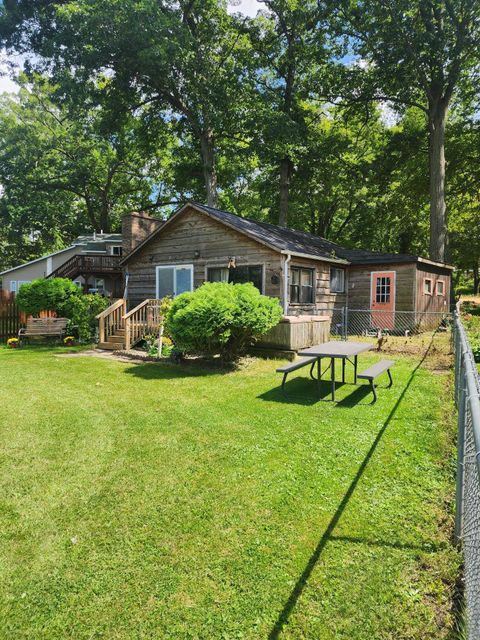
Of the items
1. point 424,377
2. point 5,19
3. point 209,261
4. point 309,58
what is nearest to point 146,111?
point 5,19

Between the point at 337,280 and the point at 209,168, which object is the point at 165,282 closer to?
the point at 337,280

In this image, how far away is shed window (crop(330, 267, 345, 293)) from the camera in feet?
57.4

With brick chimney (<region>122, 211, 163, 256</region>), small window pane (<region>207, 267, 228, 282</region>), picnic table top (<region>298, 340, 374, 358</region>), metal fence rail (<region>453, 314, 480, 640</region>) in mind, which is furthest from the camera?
brick chimney (<region>122, 211, 163, 256</region>)

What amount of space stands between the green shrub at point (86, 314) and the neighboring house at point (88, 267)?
11.4ft

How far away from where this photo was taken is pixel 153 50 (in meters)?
19.1

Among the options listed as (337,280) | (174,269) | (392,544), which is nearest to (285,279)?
(174,269)

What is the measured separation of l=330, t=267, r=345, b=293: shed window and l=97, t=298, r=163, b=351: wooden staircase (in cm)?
776

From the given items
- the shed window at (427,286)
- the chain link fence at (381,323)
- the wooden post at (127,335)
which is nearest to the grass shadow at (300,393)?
the wooden post at (127,335)

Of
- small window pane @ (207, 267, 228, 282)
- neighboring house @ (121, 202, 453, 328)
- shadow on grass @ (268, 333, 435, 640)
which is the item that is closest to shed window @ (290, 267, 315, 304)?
neighboring house @ (121, 202, 453, 328)

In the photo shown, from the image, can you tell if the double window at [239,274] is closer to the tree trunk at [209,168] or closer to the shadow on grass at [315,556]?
the shadow on grass at [315,556]

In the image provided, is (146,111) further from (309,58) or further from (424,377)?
(424,377)

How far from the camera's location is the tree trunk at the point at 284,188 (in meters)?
27.0

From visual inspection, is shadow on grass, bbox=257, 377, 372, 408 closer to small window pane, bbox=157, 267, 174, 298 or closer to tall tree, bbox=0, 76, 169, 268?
small window pane, bbox=157, 267, 174, 298

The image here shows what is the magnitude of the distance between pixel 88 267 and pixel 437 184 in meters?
21.5
